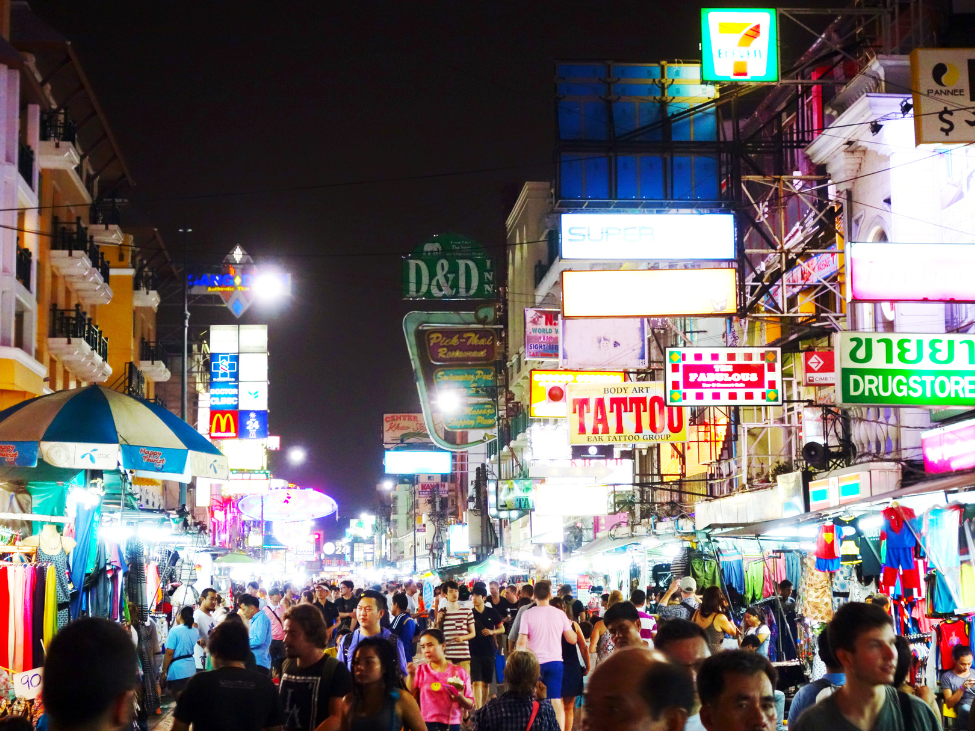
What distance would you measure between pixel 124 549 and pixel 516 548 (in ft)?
175

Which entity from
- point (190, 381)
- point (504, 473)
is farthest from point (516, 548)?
point (190, 381)

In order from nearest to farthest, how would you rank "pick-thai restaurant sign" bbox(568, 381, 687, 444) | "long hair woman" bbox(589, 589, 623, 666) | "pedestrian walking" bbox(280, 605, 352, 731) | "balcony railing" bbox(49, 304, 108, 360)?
"pedestrian walking" bbox(280, 605, 352, 731) < "long hair woman" bbox(589, 589, 623, 666) < "pick-thai restaurant sign" bbox(568, 381, 687, 444) < "balcony railing" bbox(49, 304, 108, 360)

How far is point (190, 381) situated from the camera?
196 ft

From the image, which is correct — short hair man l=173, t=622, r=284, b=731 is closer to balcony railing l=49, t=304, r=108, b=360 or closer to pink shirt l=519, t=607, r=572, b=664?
pink shirt l=519, t=607, r=572, b=664

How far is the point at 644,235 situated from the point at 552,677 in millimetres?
8977

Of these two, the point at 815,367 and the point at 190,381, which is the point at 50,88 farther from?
the point at 190,381

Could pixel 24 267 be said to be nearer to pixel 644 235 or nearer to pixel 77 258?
pixel 77 258

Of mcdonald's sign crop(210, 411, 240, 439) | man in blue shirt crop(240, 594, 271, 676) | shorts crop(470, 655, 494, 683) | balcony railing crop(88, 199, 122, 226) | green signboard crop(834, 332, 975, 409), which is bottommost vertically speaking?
shorts crop(470, 655, 494, 683)

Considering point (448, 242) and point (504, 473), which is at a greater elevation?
point (448, 242)

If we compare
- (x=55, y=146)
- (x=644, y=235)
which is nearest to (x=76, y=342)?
(x=55, y=146)

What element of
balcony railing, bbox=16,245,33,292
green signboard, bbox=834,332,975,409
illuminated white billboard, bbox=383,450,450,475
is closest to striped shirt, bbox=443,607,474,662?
green signboard, bbox=834,332,975,409

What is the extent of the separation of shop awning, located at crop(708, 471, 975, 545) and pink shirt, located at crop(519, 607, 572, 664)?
4.27m

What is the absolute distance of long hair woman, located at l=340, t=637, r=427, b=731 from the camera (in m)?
7.03

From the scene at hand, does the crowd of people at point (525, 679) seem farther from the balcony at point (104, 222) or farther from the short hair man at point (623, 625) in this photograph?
the balcony at point (104, 222)
